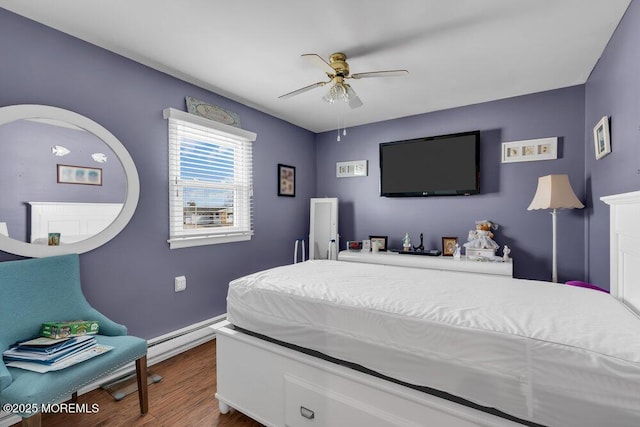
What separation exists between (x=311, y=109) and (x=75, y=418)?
3358 millimetres

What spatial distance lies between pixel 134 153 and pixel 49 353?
150cm

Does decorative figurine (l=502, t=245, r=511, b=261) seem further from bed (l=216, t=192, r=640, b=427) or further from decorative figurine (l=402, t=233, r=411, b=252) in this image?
bed (l=216, t=192, r=640, b=427)

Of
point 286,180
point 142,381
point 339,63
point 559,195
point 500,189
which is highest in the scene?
point 339,63

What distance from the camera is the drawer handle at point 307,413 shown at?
1.39m

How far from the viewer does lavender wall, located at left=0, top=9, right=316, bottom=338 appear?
1.84m

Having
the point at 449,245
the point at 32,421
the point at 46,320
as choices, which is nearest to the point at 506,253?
the point at 449,245

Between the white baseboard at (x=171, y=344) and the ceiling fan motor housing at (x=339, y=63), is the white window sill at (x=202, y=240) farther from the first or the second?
the ceiling fan motor housing at (x=339, y=63)

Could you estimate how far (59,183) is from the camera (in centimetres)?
192

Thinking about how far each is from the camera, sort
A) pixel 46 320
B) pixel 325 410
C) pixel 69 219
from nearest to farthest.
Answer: pixel 325 410
pixel 46 320
pixel 69 219

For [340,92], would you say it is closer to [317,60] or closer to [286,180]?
[317,60]

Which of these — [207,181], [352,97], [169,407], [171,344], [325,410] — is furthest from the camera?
[207,181]

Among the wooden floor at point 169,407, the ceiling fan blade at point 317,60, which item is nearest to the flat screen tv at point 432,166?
the ceiling fan blade at point 317,60

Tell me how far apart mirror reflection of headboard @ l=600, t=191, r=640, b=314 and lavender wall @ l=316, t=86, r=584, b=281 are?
4.97ft

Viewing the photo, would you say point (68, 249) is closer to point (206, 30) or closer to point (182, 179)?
point (182, 179)
